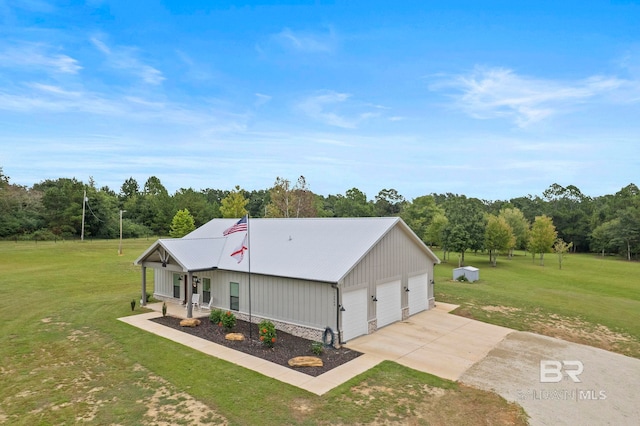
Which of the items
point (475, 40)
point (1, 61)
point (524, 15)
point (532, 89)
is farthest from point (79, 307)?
point (532, 89)

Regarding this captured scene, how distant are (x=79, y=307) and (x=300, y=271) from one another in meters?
12.9

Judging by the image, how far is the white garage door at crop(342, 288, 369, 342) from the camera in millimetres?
14242

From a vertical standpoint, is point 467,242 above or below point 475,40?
below

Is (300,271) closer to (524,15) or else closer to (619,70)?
(524,15)

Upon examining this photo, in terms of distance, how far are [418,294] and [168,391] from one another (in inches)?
514

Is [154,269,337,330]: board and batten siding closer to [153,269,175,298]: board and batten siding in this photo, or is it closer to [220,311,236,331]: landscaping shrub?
[220,311,236,331]: landscaping shrub

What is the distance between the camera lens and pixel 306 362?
38.8ft

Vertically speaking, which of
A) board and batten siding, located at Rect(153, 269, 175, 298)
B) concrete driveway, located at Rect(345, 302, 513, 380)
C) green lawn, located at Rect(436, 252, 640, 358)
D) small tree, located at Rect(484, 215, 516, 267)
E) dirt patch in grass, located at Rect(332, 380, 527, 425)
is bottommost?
green lawn, located at Rect(436, 252, 640, 358)

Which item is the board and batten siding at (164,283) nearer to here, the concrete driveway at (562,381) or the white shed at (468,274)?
the concrete driveway at (562,381)

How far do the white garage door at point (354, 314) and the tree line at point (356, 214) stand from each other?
27966mm

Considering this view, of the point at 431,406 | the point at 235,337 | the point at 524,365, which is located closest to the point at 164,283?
the point at 235,337

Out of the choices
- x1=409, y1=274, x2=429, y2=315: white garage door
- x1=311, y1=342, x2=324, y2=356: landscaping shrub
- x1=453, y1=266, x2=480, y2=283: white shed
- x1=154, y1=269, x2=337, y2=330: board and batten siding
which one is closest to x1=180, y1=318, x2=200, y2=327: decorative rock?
x1=154, y1=269, x2=337, y2=330: board and batten siding

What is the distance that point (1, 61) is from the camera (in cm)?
2009

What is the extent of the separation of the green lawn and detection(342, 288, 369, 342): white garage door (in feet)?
22.1
